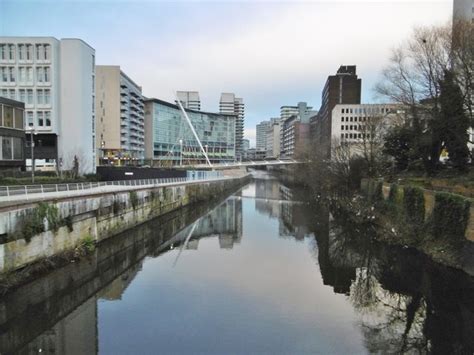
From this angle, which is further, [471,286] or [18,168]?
[18,168]

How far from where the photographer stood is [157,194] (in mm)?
35344

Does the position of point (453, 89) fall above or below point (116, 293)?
above

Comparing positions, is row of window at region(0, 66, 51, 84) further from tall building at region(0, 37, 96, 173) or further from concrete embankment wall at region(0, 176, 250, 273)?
concrete embankment wall at region(0, 176, 250, 273)

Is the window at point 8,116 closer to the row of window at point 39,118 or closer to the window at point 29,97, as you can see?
the row of window at point 39,118

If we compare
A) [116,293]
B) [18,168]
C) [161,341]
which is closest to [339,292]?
[161,341]

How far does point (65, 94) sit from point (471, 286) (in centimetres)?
5488

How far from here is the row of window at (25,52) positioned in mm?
52250

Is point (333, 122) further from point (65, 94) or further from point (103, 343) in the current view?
point (103, 343)

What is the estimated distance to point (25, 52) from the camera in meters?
52.5

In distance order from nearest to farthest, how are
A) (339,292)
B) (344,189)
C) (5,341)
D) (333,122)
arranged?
(5,341)
(339,292)
(344,189)
(333,122)

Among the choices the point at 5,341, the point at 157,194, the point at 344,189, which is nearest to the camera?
the point at 5,341

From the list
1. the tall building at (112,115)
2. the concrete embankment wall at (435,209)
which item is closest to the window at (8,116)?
the concrete embankment wall at (435,209)

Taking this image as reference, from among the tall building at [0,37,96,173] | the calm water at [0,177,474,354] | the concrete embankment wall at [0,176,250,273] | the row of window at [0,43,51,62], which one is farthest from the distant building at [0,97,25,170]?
the row of window at [0,43,51,62]

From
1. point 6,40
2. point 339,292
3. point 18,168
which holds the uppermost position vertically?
point 6,40
